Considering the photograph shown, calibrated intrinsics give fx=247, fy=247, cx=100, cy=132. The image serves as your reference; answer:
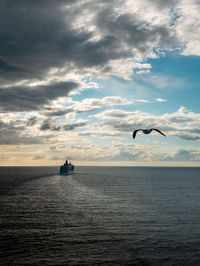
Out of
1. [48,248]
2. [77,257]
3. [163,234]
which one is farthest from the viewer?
[163,234]

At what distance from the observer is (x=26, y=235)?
5131 cm

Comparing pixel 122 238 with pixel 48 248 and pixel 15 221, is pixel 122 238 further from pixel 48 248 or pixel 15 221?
pixel 15 221

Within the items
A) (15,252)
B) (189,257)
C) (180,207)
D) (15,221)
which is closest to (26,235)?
(15,252)

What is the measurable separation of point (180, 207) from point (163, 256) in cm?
4683

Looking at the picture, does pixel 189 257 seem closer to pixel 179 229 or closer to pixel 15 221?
pixel 179 229

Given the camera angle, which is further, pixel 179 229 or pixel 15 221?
pixel 15 221

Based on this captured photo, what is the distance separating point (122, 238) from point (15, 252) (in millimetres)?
20649

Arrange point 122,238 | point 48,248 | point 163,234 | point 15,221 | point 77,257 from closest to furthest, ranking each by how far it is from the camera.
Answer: point 77,257 → point 48,248 → point 122,238 → point 163,234 → point 15,221

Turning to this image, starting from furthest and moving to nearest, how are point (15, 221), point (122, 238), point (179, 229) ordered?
point (15, 221)
point (179, 229)
point (122, 238)

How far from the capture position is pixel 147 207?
276 feet

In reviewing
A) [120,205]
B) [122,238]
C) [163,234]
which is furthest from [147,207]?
[122,238]

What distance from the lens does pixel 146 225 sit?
60.2 metres

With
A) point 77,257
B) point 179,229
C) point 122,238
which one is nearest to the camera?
point 77,257

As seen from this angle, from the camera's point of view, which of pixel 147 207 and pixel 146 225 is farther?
pixel 147 207
